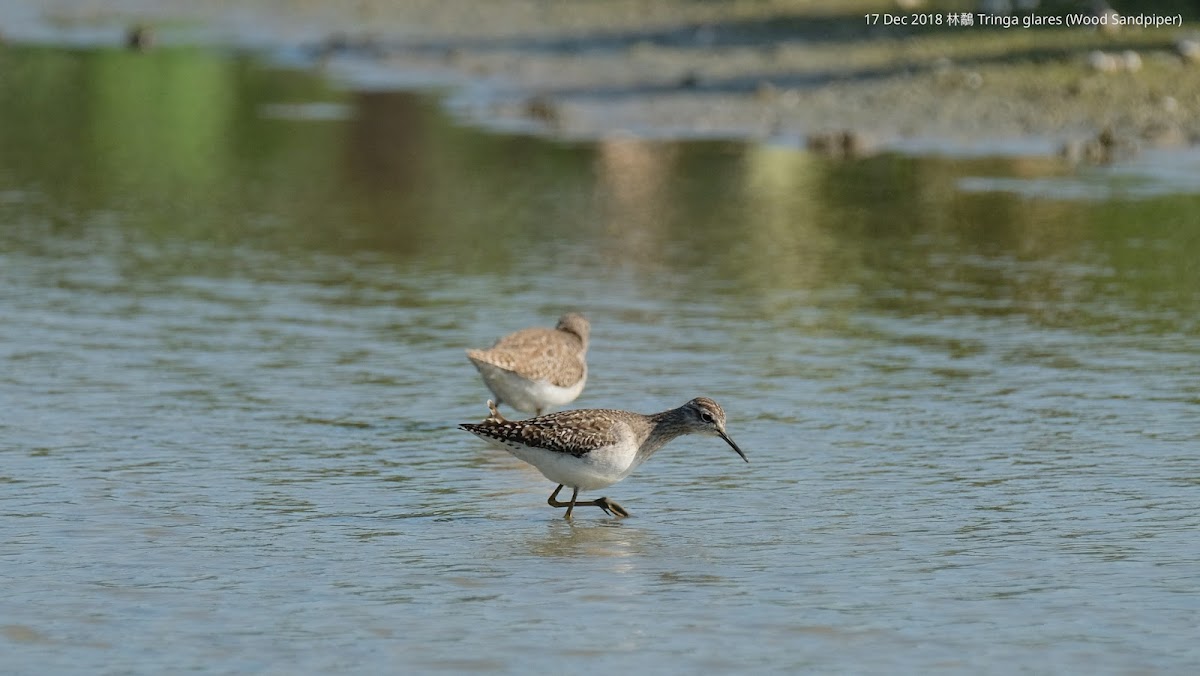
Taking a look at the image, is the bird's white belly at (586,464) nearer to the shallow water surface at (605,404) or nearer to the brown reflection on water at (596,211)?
the shallow water surface at (605,404)

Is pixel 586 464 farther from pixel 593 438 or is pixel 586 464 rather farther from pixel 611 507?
pixel 611 507

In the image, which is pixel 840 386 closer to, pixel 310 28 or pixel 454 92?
pixel 454 92

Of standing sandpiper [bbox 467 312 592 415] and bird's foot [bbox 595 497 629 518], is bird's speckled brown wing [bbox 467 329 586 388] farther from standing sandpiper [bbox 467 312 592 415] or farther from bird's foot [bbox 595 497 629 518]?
bird's foot [bbox 595 497 629 518]

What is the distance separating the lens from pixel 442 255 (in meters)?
24.4

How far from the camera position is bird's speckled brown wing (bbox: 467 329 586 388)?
1567 cm

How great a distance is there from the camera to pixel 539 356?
52.4ft

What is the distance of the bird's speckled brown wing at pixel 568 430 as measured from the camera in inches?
520

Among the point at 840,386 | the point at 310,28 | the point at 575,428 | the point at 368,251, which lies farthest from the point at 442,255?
the point at 310,28

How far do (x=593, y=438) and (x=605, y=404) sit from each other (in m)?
3.85

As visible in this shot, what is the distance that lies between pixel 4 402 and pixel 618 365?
537 cm

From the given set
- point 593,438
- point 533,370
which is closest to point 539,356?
point 533,370

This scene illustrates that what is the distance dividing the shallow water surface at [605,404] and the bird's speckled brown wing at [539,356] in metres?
0.73

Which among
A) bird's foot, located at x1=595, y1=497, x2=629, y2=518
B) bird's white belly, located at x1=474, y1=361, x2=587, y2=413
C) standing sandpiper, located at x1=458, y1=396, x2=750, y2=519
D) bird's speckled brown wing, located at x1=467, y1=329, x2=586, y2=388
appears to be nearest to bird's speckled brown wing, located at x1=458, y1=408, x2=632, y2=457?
standing sandpiper, located at x1=458, y1=396, x2=750, y2=519

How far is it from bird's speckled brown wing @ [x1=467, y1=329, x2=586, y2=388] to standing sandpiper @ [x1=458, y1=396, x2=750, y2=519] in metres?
1.84
